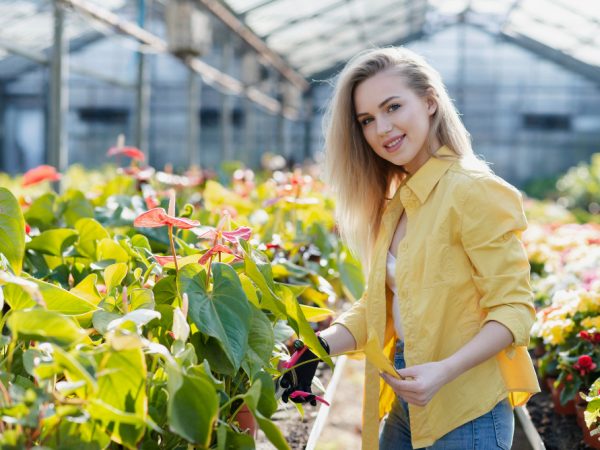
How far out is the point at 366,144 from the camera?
183 centimetres

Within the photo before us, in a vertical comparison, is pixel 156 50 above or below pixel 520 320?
above

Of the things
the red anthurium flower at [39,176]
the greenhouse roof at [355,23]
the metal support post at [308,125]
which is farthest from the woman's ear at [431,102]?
the metal support post at [308,125]

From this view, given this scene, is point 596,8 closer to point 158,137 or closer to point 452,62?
point 452,62

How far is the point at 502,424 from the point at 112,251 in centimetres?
93

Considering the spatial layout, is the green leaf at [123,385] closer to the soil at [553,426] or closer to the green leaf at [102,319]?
the green leaf at [102,319]

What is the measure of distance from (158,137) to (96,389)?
17197 millimetres

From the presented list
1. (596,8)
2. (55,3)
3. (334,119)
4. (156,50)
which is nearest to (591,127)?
(596,8)

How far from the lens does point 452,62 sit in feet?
62.2

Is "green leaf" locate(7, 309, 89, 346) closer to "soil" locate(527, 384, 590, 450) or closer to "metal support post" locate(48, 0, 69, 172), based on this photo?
"soil" locate(527, 384, 590, 450)

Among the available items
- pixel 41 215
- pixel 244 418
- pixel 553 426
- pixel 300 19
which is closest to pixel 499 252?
pixel 244 418

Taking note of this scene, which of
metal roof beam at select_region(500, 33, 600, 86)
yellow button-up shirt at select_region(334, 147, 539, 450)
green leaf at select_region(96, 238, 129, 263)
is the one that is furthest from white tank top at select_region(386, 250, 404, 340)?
metal roof beam at select_region(500, 33, 600, 86)

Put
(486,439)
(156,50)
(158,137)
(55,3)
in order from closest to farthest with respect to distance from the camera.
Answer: (486,439)
(55,3)
(156,50)
(158,137)

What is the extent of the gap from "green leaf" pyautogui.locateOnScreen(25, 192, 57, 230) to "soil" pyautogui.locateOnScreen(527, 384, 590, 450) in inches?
72.7

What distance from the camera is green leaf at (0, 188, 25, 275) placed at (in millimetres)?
1305
